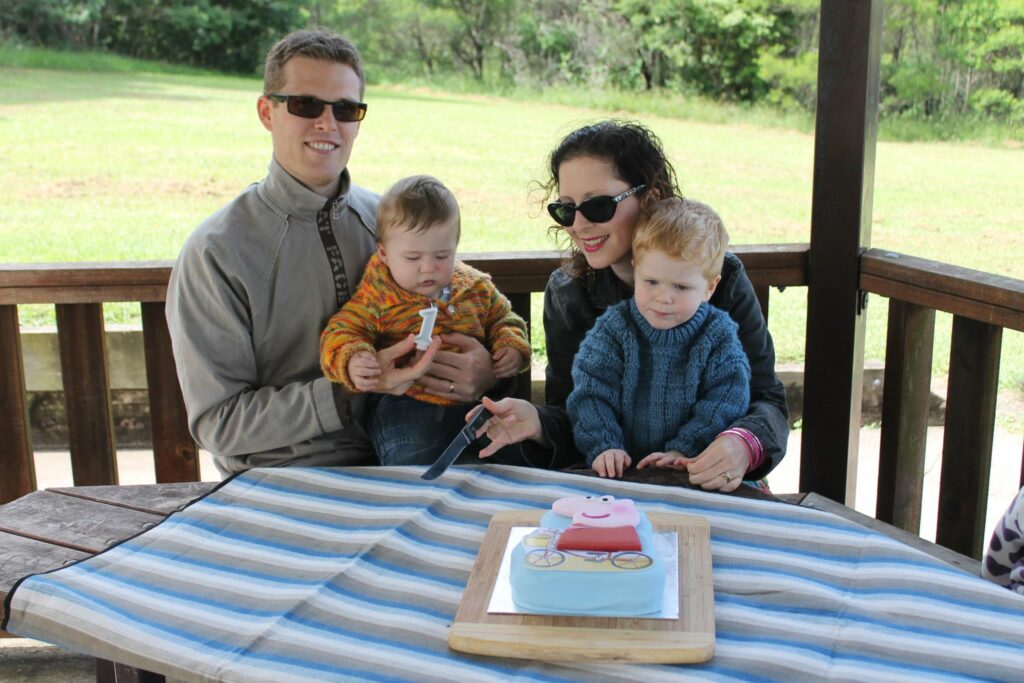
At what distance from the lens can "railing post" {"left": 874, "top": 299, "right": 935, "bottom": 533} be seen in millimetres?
2391

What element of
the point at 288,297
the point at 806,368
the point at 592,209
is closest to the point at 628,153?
the point at 592,209

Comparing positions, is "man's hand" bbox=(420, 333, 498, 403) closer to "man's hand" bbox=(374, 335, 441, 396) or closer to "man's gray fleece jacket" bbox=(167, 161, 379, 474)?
"man's hand" bbox=(374, 335, 441, 396)

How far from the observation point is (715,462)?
67.7 inches

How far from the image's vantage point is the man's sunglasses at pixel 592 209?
1968 millimetres

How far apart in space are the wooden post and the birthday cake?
141 cm

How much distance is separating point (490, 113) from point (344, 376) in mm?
6371

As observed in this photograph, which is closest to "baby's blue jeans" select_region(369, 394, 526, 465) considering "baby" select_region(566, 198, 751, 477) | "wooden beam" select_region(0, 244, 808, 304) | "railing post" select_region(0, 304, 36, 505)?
"baby" select_region(566, 198, 751, 477)

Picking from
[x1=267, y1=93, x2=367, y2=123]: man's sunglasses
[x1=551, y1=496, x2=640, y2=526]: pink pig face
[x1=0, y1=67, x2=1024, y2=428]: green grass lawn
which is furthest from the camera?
[x1=0, y1=67, x2=1024, y2=428]: green grass lawn

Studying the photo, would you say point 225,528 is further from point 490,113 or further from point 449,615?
point 490,113

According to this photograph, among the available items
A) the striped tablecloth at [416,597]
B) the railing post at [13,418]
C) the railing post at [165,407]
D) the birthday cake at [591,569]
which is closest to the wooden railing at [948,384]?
the striped tablecloth at [416,597]

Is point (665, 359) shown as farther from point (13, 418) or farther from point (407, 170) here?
point (407, 170)

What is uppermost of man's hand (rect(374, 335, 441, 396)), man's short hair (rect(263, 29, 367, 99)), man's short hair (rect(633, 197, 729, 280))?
man's short hair (rect(263, 29, 367, 99))

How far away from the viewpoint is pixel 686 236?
180 centimetres

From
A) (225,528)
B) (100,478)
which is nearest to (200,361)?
(225,528)
